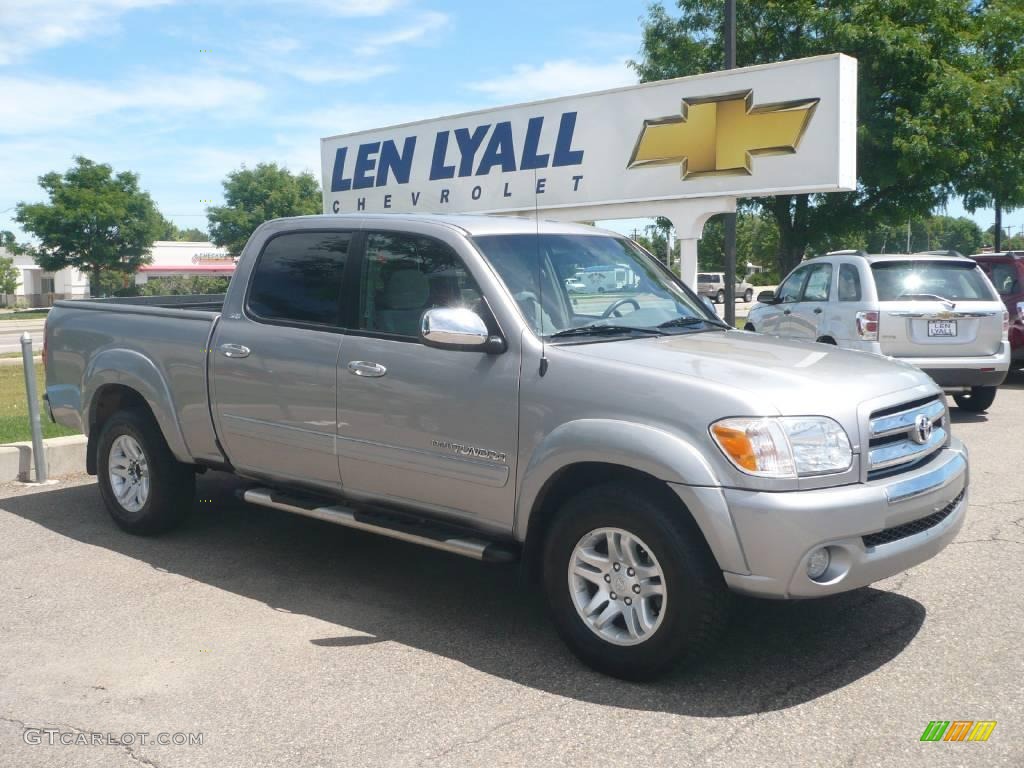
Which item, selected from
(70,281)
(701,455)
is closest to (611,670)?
(701,455)

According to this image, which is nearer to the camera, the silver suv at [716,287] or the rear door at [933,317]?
the rear door at [933,317]

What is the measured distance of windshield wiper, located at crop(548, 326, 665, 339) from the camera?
473 centimetres

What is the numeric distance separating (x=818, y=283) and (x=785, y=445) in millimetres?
7841

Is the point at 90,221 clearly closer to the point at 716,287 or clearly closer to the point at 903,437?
the point at 716,287

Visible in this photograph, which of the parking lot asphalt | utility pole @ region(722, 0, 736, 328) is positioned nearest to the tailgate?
the parking lot asphalt

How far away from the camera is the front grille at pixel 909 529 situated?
4047 mm

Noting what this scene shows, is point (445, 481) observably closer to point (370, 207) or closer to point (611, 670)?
point (611, 670)

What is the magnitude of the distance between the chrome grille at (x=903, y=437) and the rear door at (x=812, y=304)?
6.50 meters

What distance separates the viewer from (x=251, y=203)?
8119 cm

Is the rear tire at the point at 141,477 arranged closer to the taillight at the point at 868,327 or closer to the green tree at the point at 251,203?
the taillight at the point at 868,327

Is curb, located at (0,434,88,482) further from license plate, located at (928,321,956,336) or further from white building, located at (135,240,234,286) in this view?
white building, located at (135,240,234,286)

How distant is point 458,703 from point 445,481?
3.65 feet

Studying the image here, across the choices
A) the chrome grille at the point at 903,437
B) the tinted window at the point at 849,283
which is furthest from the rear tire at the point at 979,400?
the chrome grille at the point at 903,437

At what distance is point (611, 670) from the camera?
13.8 feet
